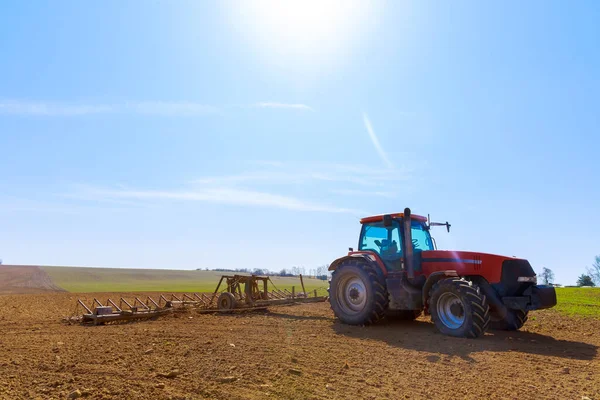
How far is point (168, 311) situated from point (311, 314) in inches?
166

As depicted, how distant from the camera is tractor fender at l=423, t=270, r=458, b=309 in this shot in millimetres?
9656

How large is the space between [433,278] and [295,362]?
4.23 m

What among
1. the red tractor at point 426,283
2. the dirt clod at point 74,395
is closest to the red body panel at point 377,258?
the red tractor at point 426,283

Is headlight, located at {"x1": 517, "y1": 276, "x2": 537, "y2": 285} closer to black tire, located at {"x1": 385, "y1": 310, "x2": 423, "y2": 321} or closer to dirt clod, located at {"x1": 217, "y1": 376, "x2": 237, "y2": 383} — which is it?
black tire, located at {"x1": 385, "y1": 310, "x2": 423, "y2": 321}

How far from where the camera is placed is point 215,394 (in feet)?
17.4

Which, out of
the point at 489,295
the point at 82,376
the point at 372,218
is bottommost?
the point at 82,376

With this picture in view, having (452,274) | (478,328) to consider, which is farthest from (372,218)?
(478,328)

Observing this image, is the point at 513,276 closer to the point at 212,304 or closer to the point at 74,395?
the point at 74,395

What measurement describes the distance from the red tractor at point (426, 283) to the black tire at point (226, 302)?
159 inches

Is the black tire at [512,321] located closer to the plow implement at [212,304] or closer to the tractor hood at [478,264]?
the tractor hood at [478,264]

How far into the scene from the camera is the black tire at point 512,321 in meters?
10.1

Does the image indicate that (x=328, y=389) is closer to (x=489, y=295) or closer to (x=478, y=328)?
(x=478, y=328)

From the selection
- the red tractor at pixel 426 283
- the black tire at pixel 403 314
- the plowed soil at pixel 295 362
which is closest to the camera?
the plowed soil at pixel 295 362

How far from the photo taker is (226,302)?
14812mm
